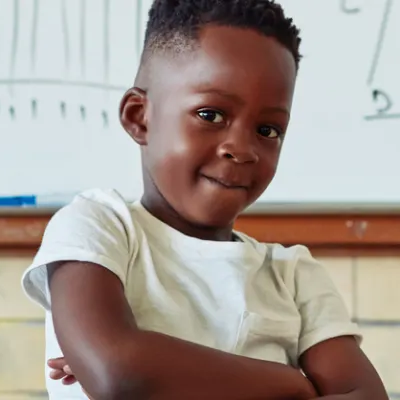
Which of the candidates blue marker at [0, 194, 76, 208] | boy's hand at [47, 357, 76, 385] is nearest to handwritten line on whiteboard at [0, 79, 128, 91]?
blue marker at [0, 194, 76, 208]

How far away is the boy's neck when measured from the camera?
2.39 ft

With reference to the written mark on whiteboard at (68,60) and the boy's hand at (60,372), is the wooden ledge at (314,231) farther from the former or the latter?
the boy's hand at (60,372)

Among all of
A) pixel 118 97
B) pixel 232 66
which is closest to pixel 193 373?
pixel 232 66

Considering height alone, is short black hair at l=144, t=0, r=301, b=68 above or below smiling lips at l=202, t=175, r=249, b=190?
above

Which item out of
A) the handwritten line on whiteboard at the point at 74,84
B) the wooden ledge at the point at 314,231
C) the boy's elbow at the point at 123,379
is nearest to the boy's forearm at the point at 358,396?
the boy's elbow at the point at 123,379

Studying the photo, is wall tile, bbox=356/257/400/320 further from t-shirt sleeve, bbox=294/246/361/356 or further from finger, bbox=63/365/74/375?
finger, bbox=63/365/74/375

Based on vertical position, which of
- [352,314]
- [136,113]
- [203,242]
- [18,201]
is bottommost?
[352,314]

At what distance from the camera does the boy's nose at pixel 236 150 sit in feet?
2.16

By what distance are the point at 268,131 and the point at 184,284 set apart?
17cm

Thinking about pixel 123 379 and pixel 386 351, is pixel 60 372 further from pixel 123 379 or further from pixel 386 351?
pixel 386 351

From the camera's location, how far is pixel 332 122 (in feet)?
3.78

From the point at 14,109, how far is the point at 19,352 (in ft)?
1.27

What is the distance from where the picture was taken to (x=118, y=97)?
1.18 m

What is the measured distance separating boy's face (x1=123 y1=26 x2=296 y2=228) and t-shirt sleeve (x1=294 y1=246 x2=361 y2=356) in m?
0.12
